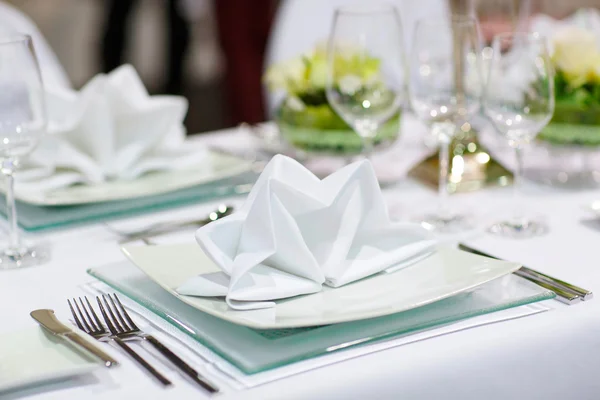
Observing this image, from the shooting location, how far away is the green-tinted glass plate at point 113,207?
50.2 inches

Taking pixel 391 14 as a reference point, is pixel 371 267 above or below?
below

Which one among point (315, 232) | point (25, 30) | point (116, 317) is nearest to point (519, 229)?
point (315, 232)

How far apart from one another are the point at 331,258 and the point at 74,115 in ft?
2.21

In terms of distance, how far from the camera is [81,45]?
632 centimetres

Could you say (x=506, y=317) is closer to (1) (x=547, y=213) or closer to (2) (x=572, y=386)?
(2) (x=572, y=386)

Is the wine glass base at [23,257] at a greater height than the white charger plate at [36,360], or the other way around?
the white charger plate at [36,360]

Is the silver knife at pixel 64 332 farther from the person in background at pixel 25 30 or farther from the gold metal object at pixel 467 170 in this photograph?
the person in background at pixel 25 30

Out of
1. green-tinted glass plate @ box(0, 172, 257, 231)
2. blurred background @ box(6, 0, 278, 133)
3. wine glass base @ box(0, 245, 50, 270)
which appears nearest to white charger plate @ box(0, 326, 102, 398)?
wine glass base @ box(0, 245, 50, 270)

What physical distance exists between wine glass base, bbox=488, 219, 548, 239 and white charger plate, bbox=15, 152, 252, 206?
1.53ft

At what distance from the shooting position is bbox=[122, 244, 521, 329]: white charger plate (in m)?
0.82

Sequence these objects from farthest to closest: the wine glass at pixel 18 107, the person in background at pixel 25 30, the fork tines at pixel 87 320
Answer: the person in background at pixel 25 30 → the wine glass at pixel 18 107 → the fork tines at pixel 87 320

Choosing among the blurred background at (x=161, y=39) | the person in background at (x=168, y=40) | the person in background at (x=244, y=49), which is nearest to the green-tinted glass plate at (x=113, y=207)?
the person in background at (x=244, y=49)

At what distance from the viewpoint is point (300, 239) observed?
2.99 feet

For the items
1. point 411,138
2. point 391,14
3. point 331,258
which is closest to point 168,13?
point 411,138
